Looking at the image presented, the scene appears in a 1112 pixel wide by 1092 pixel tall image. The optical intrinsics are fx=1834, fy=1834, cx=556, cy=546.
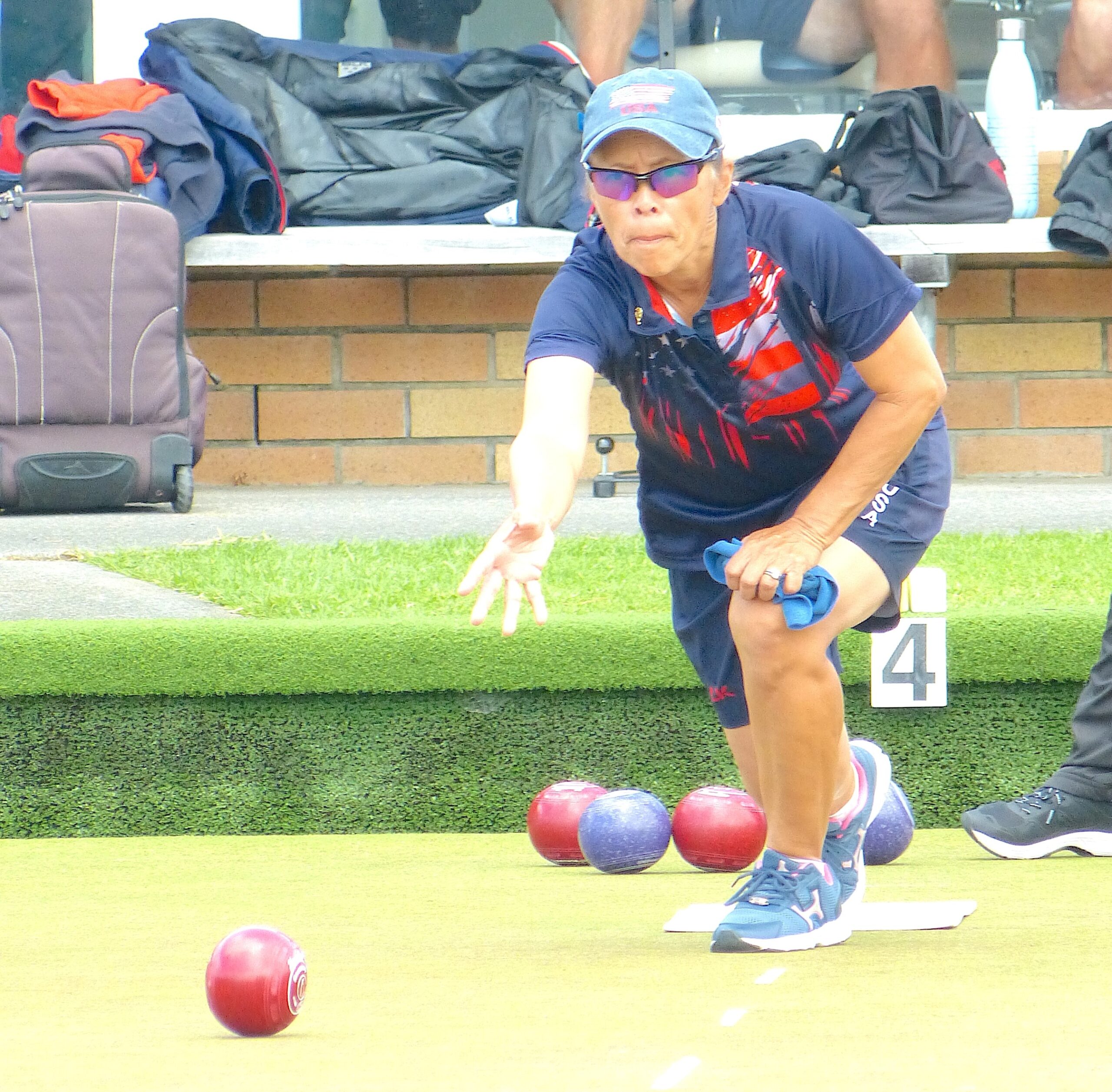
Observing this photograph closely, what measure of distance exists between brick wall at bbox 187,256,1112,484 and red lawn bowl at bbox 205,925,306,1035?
15.4ft

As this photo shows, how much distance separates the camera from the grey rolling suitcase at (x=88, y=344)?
18.5 ft

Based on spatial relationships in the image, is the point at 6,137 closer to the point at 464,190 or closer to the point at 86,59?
the point at 86,59

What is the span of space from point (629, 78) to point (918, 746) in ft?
5.68

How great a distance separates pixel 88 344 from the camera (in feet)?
18.6

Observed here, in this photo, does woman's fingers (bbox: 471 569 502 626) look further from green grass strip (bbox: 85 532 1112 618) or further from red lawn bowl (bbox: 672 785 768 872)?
green grass strip (bbox: 85 532 1112 618)

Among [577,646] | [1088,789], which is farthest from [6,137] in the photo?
[1088,789]

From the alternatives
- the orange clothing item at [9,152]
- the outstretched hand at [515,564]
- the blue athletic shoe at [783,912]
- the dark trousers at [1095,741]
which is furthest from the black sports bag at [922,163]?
the outstretched hand at [515,564]

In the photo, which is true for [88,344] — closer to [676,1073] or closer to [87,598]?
[87,598]

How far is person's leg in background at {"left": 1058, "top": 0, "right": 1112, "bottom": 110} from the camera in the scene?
693cm

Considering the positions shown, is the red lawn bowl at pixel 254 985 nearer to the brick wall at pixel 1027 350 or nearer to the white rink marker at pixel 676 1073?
the white rink marker at pixel 676 1073

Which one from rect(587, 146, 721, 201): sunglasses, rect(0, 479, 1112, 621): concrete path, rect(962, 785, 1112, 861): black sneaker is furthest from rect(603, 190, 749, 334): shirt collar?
rect(0, 479, 1112, 621): concrete path

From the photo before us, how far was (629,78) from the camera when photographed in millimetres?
2598

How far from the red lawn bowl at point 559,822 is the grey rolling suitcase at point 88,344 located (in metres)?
2.71

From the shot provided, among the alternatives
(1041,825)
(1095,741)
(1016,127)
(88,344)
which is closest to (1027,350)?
(1016,127)
